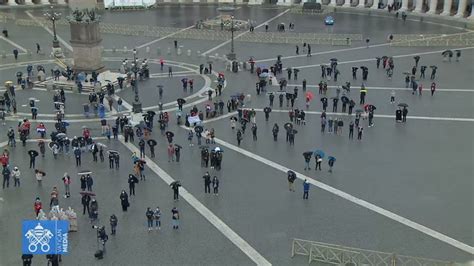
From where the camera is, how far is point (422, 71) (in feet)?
162

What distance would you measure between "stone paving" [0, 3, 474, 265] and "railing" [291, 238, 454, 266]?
58cm

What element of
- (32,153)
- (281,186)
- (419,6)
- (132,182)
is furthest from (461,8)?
(32,153)

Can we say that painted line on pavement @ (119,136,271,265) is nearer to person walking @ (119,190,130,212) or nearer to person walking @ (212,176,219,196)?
person walking @ (212,176,219,196)

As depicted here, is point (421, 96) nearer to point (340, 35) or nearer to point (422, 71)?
point (422, 71)

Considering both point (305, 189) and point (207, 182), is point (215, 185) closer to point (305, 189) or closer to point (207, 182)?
point (207, 182)

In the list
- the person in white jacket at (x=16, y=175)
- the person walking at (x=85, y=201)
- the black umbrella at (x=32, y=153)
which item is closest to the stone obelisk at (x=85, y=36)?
the black umbrella at (x=32, y=153)

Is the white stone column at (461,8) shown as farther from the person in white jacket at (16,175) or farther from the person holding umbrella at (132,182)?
the person in white jacket at (16,175)

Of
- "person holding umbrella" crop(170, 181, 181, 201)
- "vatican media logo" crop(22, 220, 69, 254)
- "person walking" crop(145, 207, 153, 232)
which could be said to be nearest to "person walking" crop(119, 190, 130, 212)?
"person walking" crop(145, 207, 153, 232)

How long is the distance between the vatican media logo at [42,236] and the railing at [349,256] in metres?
8.36

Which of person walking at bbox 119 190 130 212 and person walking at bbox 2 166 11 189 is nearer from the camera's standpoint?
person walking at bbox 119 190 130 212

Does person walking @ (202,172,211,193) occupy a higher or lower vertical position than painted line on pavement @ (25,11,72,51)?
lower

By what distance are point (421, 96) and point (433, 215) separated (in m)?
19.8

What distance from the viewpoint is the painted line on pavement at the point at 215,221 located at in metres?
23.7

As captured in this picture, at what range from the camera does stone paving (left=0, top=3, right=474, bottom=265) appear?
962 inches
